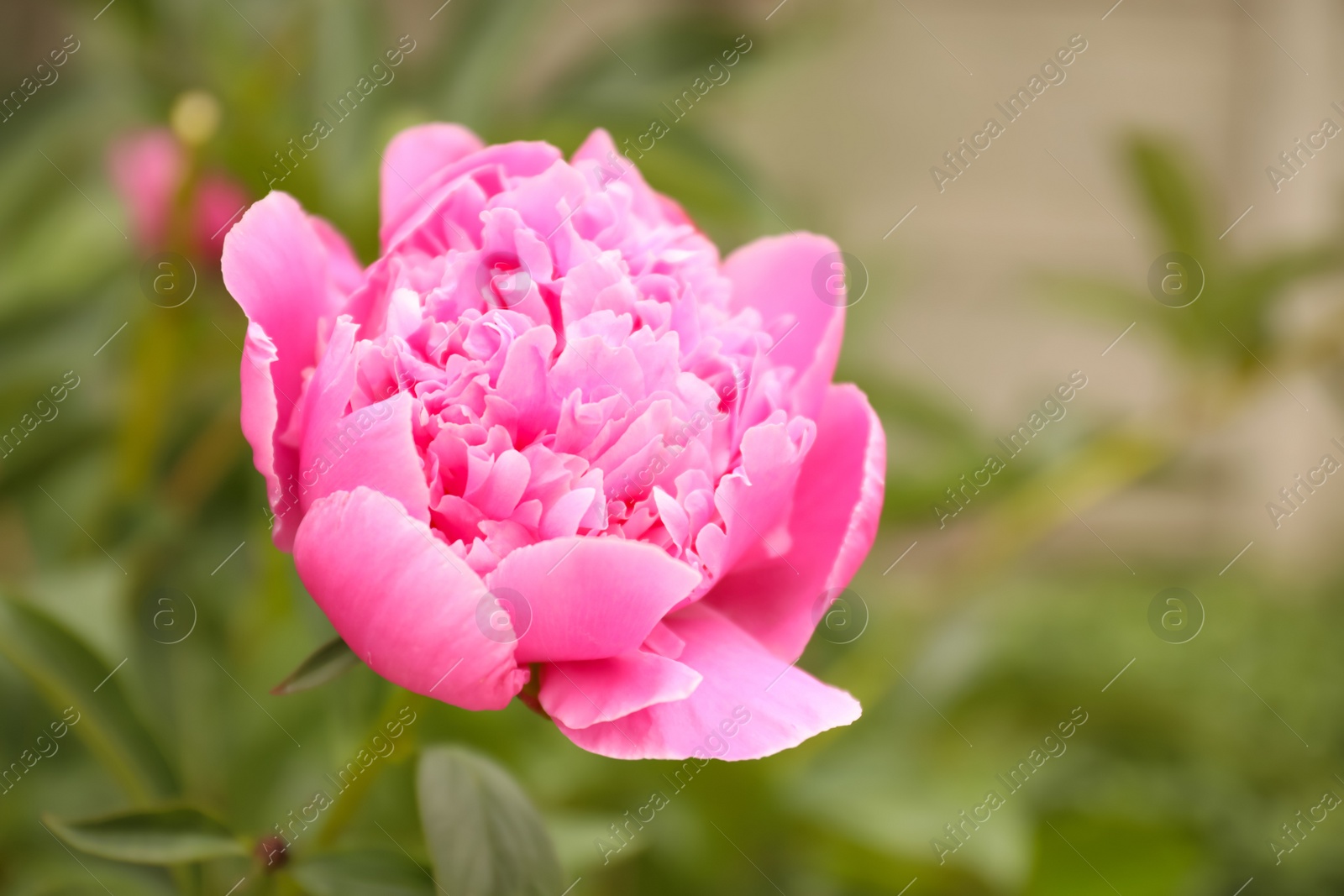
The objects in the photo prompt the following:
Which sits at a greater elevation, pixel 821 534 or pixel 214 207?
pixel 214 207

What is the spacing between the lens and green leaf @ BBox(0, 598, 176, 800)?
32cm

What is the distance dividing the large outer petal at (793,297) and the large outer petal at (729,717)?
71mm

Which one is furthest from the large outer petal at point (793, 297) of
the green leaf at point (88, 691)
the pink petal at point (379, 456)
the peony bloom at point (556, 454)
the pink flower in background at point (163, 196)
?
the pink flower in background at point (163, 196)

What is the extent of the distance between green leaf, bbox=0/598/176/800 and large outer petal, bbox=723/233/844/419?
0.23 m

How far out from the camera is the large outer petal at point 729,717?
23 centimetres

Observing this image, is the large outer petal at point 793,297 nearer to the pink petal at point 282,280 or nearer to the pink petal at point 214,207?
the pink petal at point 282,280

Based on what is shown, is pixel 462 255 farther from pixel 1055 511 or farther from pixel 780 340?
pixel 1055 511

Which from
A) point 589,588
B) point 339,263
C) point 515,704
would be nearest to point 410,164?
point 339,263

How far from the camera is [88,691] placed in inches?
12.9

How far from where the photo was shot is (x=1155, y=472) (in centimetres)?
71

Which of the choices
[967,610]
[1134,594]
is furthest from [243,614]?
[1134,594]

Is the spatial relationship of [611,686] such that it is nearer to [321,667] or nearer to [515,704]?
[321,667]

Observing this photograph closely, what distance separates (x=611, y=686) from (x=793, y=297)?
0.42ft

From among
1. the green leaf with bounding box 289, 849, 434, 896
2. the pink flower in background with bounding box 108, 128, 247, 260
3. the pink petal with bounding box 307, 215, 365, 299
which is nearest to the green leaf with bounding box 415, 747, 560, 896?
the green leaf with bounding box 289, 849, 434, 896
